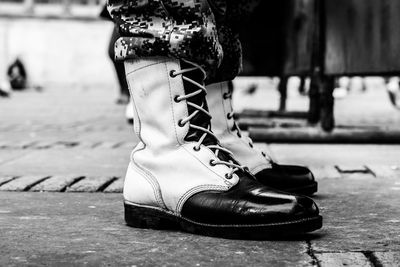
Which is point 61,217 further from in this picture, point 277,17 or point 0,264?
point 277,17

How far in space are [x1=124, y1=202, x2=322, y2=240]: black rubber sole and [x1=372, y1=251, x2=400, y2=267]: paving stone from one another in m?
0.14

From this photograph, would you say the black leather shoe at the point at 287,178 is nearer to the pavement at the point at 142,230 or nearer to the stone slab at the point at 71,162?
the pavement at the point at 142,230

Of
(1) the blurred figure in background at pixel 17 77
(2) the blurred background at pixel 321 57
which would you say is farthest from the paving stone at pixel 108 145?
(1) the blurred figure in background at pixel 17 77

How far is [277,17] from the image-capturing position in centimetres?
390

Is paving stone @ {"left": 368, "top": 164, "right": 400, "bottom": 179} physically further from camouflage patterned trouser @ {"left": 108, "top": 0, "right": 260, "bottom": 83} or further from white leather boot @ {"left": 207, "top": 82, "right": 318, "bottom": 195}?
camouflage patterned trouser @ {"left": 108, "top": 0, "right": 260, "bottom": 83}

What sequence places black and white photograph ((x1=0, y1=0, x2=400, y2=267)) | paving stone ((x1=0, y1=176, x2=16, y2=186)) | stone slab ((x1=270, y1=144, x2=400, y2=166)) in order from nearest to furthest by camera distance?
black and white photograph ((x1=0, y1=0, x2=400, y2=267)), paving stone ((x1=0, y1=176, x2=16, y2=186)), stone slab ((x1=270, y1=144, x2=400, y2=166))

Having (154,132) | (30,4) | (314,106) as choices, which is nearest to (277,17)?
(314,106)

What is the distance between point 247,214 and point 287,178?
0.42 metres

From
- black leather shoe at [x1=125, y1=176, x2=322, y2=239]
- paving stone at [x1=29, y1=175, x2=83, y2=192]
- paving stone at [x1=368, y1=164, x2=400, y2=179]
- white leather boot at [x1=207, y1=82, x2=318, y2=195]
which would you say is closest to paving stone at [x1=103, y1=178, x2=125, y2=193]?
paving stone at [x1=29, y1=175, x2=83, y2=192]

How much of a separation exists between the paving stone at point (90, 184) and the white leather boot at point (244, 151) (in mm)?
425

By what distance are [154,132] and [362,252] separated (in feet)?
1.61

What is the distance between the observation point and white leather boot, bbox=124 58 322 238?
4.28 ft

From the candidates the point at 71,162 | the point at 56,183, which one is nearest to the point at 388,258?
the point at 56,183

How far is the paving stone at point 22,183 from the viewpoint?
6.25ft
